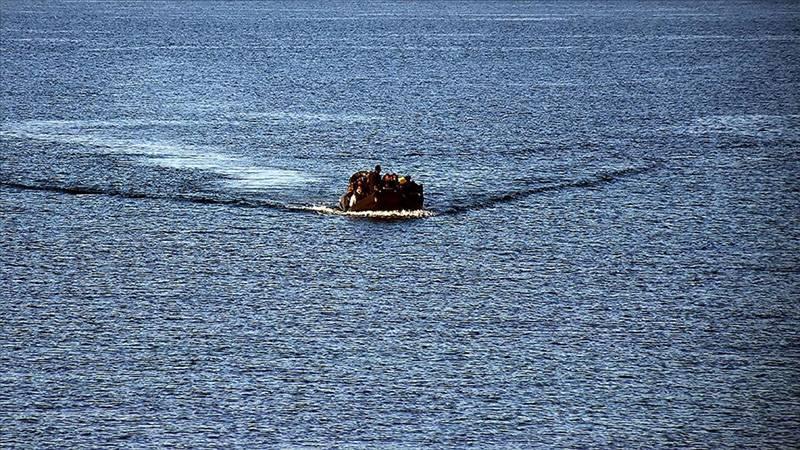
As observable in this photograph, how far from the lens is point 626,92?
181 metres

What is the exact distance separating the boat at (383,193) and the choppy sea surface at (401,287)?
0.94m

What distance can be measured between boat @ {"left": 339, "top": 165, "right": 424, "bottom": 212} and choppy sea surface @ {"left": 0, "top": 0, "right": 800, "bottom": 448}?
37.1 inches

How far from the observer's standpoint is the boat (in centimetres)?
9388

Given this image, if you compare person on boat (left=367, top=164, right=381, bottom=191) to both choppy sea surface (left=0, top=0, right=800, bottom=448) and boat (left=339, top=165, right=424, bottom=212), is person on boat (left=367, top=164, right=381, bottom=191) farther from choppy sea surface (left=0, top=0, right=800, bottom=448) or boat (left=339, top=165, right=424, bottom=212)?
choppy sea surface (left=0, top=0, right=800, bottom=448)

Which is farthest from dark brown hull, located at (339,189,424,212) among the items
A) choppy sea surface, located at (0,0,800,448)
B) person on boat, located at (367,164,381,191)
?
choppy sea surface, located at (0,0,800,448)

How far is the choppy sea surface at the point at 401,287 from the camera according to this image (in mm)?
58969

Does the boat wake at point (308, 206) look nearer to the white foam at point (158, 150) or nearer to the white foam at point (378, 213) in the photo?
the white foam at point (378, 213)

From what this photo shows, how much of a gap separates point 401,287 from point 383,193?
1559cm

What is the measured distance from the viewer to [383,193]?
9400 centimetres

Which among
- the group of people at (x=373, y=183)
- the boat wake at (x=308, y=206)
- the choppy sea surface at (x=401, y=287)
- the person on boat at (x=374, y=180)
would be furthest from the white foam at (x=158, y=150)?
Answer: the person on boat at (x=374, y=180)

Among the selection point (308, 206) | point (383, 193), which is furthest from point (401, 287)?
point (308, 206)

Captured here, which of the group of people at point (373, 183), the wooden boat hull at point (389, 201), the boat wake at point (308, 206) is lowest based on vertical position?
the boat wake at point (308, 206)

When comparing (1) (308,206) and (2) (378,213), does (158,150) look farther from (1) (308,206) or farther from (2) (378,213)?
(2) (378,213)

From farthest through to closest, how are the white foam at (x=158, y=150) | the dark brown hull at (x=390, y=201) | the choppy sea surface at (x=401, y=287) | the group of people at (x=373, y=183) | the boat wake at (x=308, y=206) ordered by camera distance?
the white foam at (x=158, y=150) → the boat wake at (x=308, y=206) → the dark brown hull at (x=390, y=201) → the group of people at (x=373, y=183) → the choppy sea surface at (x=401, y=287)
